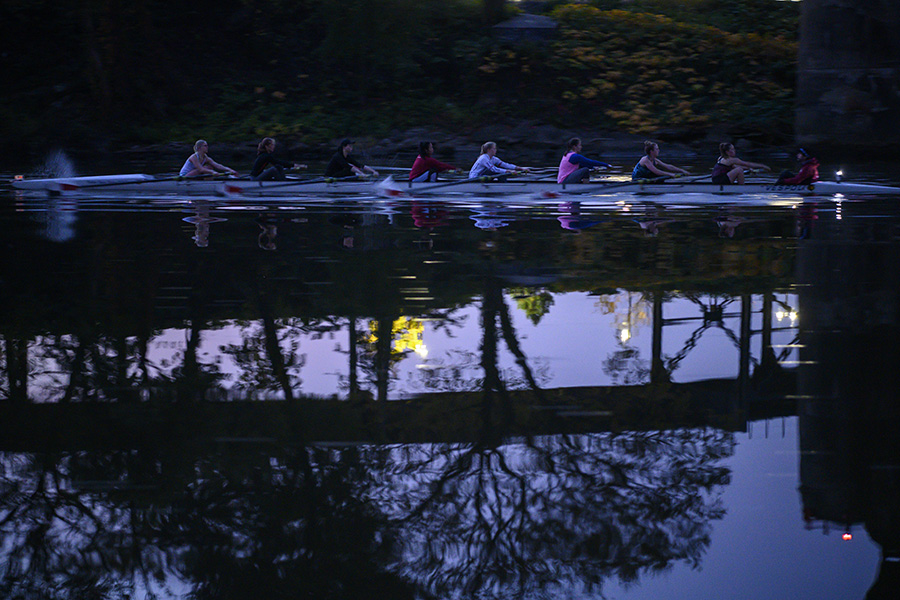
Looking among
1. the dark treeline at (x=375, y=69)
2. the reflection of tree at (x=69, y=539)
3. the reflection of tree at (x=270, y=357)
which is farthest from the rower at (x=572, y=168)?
the dark treeline at (x=375, y=69)

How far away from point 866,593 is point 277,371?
3.58m

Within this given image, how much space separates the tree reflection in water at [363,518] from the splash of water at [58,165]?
23.3 meters

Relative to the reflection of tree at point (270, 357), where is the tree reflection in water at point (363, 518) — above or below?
below

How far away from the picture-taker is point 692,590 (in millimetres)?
3201

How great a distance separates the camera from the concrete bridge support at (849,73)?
82.5 ft

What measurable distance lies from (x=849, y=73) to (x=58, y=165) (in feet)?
76.3

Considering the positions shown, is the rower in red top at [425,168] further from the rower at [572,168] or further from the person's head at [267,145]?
the person's head at [267,145]

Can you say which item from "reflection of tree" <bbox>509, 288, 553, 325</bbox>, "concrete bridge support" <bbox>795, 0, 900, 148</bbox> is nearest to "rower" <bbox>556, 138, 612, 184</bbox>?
"reflection of tree" <bbox>509, 288, 553, 325</bbox>

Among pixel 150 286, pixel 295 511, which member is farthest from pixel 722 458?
pixel 150 286

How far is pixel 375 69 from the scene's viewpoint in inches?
1390

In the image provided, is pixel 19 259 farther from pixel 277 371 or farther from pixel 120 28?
pixel 120 28

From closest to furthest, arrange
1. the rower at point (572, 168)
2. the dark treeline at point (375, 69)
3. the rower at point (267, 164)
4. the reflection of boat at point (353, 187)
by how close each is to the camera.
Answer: the reflection of boat at point (353, 187)
the rower at point (572, 168)
the rower at point (267, 164)
the dark treeline at point (375, 69)

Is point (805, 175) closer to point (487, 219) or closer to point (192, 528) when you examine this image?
point (487, 219)

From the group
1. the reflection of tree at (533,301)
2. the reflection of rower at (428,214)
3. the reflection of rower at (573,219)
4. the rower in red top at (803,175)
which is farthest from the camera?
the rower in red top at (803,175)
